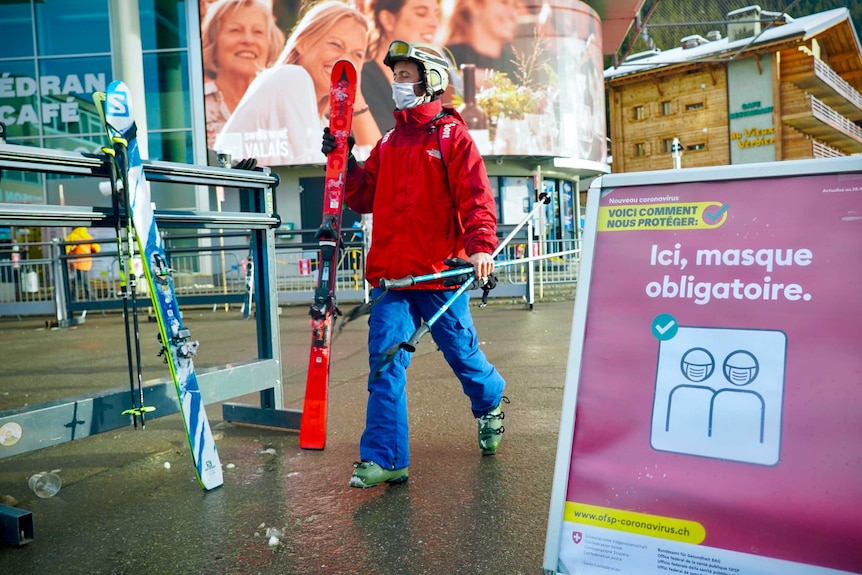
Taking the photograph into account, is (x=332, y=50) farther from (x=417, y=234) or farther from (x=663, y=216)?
(x=663, y=216)

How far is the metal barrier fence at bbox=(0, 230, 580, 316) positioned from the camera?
12219 millimetres

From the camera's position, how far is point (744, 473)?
190 cm

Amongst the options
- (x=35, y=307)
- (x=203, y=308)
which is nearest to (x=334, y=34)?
(x=203, y=308)

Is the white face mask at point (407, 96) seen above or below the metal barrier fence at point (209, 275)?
above

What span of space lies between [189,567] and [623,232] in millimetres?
1871

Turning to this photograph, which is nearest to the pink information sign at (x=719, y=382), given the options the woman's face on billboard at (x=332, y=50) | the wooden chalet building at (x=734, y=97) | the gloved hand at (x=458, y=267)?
the gloved hand at (x=458, y=267)

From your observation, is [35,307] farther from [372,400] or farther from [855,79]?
[855,79]

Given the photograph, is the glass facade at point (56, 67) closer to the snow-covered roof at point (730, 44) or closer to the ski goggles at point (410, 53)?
the ski goggles at point (410, 53)

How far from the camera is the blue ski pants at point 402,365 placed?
333 centimetres

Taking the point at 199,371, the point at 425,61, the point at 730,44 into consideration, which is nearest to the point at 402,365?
the point at 199,371

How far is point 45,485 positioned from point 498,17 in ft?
74.4

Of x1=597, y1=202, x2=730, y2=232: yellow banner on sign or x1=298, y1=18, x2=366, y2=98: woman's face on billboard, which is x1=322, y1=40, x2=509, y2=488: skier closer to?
x1=597, y1=202, x2=730, y2=232: yellow banner on sign

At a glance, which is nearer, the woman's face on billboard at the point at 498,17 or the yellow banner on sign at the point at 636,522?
the yellow banner on sign at the point at 636,522

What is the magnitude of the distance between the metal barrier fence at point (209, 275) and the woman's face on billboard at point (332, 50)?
10654 mm
